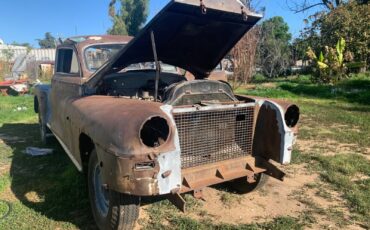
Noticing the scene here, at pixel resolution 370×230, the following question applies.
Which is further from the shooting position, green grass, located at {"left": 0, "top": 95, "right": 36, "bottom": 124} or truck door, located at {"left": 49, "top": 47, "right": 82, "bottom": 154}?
green grass, located at {"left": 0, "top": 95, "right": 36, "bottom": 124}

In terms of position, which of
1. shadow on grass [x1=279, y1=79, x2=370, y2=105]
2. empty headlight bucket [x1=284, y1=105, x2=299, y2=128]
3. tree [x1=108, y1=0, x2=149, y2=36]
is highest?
tree [x1=108, y1=0, x2=149, y2=36]

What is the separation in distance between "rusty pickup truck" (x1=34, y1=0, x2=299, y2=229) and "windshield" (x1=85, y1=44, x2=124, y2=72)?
0.01 metres

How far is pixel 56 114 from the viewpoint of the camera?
5402 millimetres

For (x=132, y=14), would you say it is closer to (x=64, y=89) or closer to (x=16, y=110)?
(x=16, y=110)

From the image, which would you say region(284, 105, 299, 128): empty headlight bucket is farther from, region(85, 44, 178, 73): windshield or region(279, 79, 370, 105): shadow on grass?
region(279, 79, 370, 105): shadow on grass

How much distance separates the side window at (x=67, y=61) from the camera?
4945mm

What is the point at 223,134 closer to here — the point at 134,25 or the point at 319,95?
the point at 319,95

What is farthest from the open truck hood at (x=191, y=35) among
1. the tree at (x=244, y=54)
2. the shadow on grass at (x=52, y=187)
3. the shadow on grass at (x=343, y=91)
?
the tree at (x=244, y=54)

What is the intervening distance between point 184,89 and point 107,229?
1491mm

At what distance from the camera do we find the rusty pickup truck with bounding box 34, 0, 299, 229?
2.75 metres

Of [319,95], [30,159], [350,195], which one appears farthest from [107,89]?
[319,95]

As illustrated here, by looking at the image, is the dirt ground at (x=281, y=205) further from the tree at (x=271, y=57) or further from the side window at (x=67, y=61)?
the tree at (x=271, y=57)

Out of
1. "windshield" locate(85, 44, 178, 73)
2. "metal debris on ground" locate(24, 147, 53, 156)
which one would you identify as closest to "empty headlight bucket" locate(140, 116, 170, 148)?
"windshield" locate(85, 44, 178, 73)

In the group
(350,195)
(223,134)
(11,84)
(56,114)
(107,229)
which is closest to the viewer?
(107,229)
